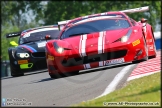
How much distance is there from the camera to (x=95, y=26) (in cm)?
1149

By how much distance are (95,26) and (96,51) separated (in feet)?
5.00

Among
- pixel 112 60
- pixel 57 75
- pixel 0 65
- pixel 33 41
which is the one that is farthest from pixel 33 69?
pixel 0 65

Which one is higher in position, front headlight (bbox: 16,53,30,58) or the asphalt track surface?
front headlight (bbox: 16,53,30,58)

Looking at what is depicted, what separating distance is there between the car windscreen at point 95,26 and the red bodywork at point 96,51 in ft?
2.22

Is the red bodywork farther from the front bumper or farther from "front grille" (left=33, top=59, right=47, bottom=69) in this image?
"front grille" (left=33, top=59, right=47, bottom=69)

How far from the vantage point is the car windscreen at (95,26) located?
447 inches

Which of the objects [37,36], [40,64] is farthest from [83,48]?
[37,36]

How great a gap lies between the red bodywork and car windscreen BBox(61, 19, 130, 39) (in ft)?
2.22

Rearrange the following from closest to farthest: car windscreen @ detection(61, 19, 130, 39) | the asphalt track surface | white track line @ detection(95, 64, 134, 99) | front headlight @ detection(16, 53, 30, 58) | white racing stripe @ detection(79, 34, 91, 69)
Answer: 1. the asphalt track surface
2. white track line @ detection(95, 64, 134, 99)
3. white racing stripe @ detection(79, 34, 91, 69)
4. car windscreen @ detection(61, 19, 130, 39)
5. front headlight @ detection(16, 53, 30, 58)

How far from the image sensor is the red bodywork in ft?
33.2

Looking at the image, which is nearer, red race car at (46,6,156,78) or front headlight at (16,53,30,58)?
red race car at (46,6,156,78)

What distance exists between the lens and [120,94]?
24.2 ft

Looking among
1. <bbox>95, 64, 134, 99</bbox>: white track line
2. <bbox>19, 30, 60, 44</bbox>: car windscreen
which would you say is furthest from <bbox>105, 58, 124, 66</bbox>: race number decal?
<bbox>19, 30, 60, 44</bbox>: car windscreen

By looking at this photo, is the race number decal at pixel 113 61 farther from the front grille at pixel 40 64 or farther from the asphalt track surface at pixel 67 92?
the front grille at pixel 40 64
